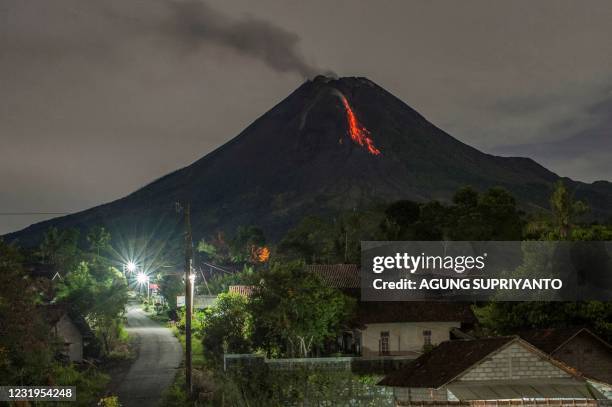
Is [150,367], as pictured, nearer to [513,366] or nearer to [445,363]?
[445,363]

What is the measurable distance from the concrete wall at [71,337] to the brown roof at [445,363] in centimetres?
A: 2303

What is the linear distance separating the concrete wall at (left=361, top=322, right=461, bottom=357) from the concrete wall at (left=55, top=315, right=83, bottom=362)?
1653 centimetres

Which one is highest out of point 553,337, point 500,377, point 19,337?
point 19,337

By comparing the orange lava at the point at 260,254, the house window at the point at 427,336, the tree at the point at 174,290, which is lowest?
the house window at the point at 427,336

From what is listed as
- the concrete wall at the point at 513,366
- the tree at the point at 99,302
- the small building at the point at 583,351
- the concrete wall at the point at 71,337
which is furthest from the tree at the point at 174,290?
the concrete wall at the point at 513,366

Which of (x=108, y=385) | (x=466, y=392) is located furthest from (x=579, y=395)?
(x=108, y=385)

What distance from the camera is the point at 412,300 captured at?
52562 millimetres

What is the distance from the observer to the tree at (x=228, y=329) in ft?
148

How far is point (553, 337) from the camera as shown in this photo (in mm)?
35719


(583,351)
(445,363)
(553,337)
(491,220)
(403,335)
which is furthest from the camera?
(491,220)

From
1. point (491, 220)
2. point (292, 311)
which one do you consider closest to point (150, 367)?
point (292, 311)

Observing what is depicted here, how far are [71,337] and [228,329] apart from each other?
29.3 ft

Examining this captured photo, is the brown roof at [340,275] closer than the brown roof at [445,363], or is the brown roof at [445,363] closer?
the brown roof at [445,363]

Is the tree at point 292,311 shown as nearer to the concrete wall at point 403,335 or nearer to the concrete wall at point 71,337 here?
the concrete wall at point 403,335
